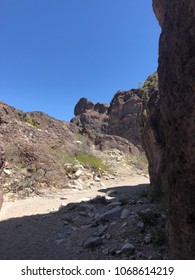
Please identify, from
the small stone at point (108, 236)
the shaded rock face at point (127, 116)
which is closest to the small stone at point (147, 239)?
the small stone at point (108, 236)

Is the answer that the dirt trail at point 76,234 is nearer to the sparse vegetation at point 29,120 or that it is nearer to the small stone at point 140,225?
the small stone at point 140,225

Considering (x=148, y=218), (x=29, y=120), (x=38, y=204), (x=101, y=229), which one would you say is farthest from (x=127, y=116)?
(x=148, y=218)

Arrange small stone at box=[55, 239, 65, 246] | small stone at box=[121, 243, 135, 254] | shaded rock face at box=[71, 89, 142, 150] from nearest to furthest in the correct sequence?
small stone at box=[121, 243, 135, 254] → small stone at box=[55, 239, 65, 246] → shaded rock face at box=[71, 89, 142, 150]

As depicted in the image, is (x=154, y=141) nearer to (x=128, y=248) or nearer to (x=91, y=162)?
(x=128, y=248)

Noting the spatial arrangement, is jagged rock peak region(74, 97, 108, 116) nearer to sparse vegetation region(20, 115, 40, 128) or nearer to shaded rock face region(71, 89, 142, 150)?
shaded rock face region(71, 89, 142, 150)

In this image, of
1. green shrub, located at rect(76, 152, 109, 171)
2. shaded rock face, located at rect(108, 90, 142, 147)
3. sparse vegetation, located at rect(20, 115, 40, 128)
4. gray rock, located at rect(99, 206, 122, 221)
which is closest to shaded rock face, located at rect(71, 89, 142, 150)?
shaded rock face, located at rect(108, 90, 142, 147)

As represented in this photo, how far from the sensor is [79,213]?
1125cm

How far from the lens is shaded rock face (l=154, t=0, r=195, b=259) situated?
4.70 meters

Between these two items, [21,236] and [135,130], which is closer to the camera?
[21,236]

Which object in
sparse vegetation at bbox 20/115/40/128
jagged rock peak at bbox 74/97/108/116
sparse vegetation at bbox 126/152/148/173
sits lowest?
sparse vegetation at bbox 126/152/148/173

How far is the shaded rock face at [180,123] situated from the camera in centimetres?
470

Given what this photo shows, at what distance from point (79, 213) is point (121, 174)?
56.6ft
